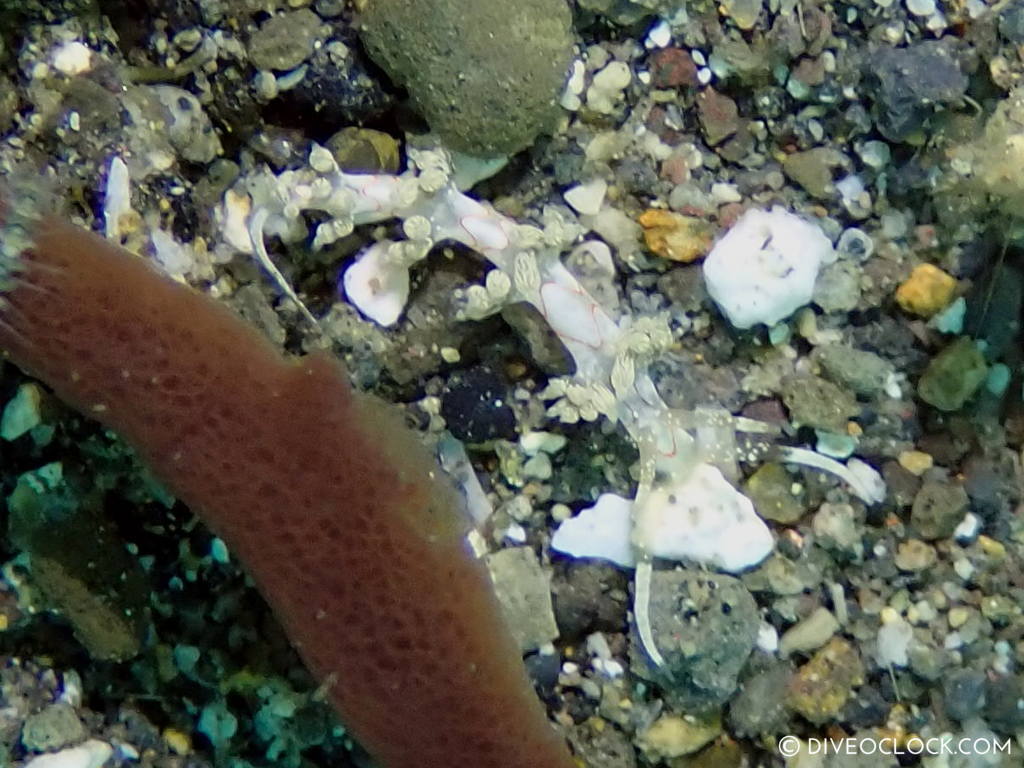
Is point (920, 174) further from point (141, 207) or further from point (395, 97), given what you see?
point (141, 207)

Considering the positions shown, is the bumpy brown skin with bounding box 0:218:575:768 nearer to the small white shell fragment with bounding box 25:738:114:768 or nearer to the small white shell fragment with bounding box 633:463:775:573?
the small white shell fragment with bounding box 633:463:775:573

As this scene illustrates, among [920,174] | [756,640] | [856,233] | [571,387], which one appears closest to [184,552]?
[571,387]

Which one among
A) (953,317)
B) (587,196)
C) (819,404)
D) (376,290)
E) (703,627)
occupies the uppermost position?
(587,196)

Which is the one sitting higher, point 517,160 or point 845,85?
point 845,85

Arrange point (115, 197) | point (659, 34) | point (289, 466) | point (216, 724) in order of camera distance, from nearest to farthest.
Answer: point (289, 466) → point (115, 197) → point (659, 34) → point (216, 724)

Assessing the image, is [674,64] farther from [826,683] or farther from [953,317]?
[826,683]

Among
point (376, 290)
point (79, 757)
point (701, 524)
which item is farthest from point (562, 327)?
point (79, 757)

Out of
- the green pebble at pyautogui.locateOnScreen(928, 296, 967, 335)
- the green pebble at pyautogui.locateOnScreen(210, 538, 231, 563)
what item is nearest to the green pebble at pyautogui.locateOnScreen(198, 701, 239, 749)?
the green pebble at pyautogui.locateOnScreen(210, 538, 231, 563)
